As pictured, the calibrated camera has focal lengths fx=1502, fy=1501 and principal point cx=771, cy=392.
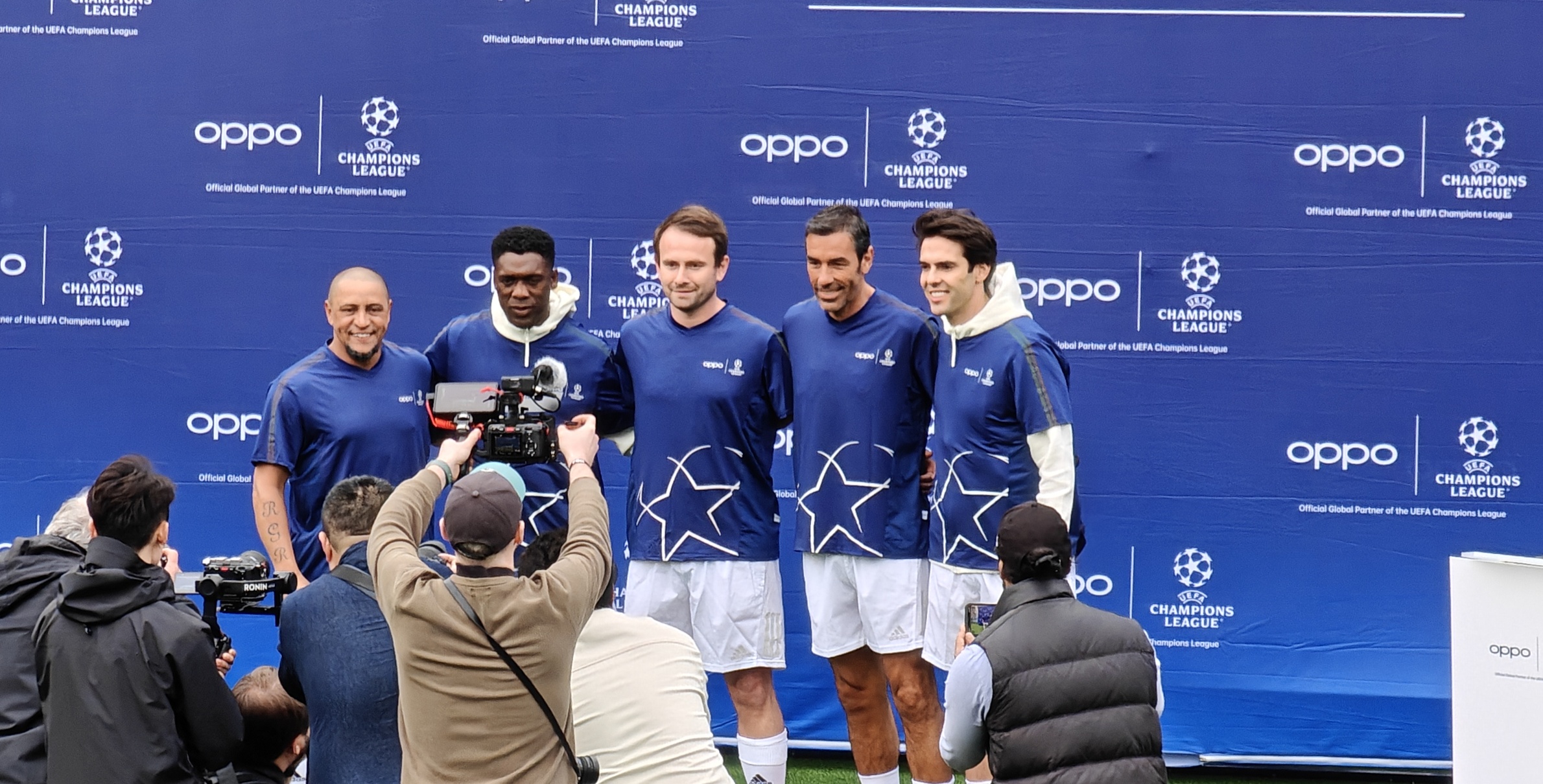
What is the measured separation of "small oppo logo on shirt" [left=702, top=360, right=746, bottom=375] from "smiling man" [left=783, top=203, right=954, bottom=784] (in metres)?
0.15

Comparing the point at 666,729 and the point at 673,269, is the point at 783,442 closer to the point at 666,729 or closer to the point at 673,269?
the point at 673,269

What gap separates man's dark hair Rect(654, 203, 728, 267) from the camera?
4.02 metres

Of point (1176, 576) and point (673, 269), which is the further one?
point (1176, 576)

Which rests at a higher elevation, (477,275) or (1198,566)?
(477,275)

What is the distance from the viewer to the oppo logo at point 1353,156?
15.9 feet

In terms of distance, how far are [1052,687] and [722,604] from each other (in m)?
1.55

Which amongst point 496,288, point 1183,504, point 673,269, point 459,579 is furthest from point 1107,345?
point 459,579

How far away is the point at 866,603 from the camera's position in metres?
3.98

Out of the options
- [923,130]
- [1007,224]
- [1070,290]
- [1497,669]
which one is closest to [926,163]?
[923,130]

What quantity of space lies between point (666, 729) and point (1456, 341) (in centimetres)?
334

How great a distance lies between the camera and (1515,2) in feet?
15.8

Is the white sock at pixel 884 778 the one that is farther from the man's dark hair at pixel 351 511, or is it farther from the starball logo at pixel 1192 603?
the man's dark hair at pixel 351 511

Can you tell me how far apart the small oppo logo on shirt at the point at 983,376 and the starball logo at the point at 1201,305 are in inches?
52.9

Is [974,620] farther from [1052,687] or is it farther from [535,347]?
[535,347]
